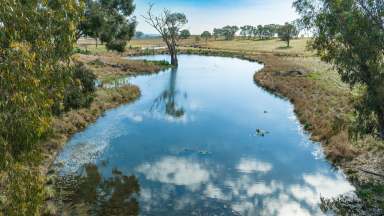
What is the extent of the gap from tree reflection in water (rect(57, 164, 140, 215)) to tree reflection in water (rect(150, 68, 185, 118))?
18.6 metres

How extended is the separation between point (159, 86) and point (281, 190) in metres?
40.5

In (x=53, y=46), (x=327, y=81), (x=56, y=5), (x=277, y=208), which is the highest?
(x=56, y=5)

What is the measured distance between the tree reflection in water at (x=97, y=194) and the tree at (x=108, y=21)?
2546 centimetres

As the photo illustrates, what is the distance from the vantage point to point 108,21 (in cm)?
5662

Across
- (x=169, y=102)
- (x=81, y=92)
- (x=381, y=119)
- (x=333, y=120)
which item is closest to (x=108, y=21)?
(x=169, y=102)

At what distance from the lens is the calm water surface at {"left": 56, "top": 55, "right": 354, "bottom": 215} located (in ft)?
68.1

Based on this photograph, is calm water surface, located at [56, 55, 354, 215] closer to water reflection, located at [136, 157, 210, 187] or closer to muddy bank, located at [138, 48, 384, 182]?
water reflection, located at [136, 157, 210, 187]

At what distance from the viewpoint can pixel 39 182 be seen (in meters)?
10.8

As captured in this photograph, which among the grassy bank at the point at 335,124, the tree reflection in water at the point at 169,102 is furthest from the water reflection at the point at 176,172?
the tree reflection in water at the point at 169,102

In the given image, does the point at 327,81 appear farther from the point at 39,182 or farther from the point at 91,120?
the point at 39,182

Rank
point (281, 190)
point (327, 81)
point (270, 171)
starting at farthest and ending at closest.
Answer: point (327, 81)
point (270, 171)
point (281, 190)

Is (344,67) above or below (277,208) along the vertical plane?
above

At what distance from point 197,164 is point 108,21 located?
36062mm

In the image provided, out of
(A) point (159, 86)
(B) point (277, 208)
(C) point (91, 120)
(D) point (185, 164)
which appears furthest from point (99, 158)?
(A) point (159, 86)
